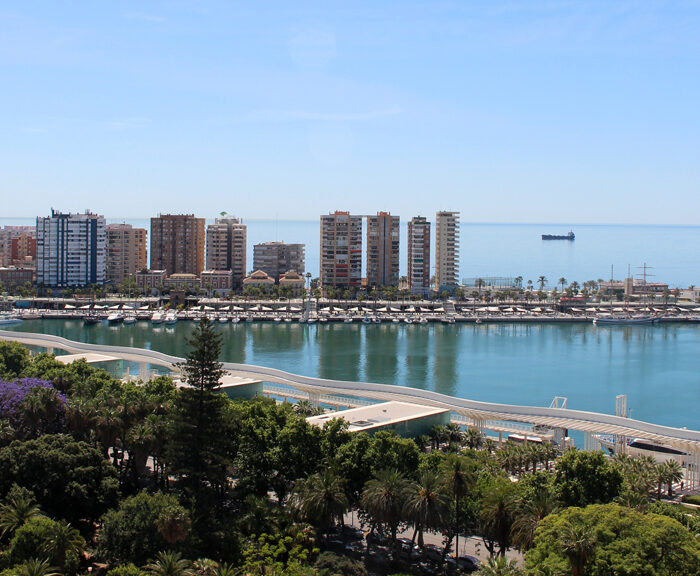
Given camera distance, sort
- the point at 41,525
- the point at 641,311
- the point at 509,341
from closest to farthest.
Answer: the point at 41,525 → the point at 509,341 → the point at 641,311

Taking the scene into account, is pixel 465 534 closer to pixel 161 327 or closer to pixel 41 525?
pixel 41 525

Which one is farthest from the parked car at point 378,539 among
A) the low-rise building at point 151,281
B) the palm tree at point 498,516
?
the low-rise building at point 151,281

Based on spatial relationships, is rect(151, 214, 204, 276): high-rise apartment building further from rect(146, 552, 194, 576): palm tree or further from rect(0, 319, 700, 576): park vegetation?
rect(146, 552, 194, 576): palm tree

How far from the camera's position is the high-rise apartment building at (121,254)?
223 ft

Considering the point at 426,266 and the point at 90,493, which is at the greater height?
the point at 426,266

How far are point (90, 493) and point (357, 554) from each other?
462cm

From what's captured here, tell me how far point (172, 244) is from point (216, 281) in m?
6.79

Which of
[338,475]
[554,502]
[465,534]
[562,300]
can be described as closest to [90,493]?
[338,475]

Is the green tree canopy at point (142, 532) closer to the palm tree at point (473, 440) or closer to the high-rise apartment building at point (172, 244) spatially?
the palm tree at point (473, 440)

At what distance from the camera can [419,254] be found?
64.9 m

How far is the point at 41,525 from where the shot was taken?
409 inches

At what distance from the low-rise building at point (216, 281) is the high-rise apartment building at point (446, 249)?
1895 centimetres

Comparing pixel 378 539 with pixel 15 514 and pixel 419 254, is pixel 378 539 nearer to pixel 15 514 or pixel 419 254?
pixel 15 514

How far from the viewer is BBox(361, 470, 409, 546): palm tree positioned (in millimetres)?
11172
